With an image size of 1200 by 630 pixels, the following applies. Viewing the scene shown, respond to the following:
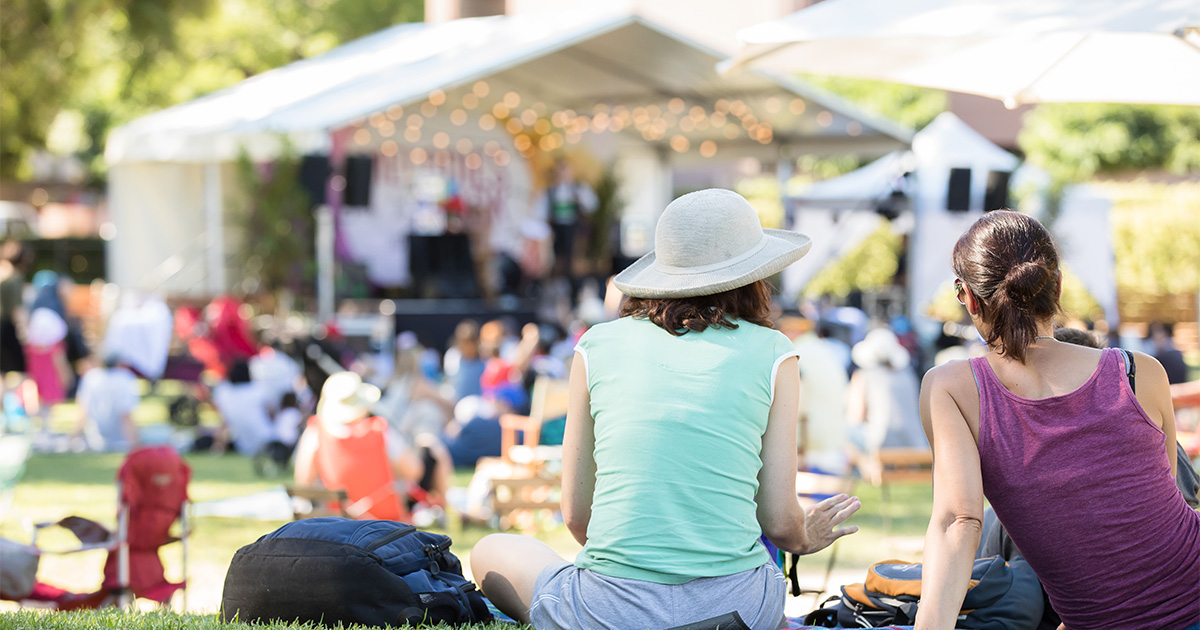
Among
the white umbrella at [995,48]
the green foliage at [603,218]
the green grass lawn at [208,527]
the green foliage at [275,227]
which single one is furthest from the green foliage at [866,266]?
the white umbrella at [995,48]

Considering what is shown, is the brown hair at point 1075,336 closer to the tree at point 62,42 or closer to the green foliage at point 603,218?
the tree at point 62,42

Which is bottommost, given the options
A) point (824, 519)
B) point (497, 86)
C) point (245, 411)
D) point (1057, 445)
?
point (245, 411)

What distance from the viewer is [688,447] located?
229cm

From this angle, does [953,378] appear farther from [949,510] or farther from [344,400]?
[344,400]

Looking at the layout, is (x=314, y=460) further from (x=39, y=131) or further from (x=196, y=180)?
(x=39, y=131)

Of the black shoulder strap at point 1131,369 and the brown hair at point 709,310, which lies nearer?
the black shoulder strap at point 1131,369

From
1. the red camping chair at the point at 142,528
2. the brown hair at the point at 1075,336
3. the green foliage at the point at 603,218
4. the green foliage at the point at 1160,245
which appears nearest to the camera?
the brown hair at the point at 1075,336

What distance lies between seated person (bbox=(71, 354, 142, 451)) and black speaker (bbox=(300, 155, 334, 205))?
359cm

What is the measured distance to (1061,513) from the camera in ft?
7.48

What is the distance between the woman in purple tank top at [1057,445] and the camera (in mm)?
2244

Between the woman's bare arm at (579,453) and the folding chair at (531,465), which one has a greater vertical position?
the woman's bare arm at (579,453)

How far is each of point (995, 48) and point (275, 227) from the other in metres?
12.5

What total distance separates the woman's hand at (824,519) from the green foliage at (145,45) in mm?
12573

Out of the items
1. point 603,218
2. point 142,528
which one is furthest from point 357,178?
point 142,528
